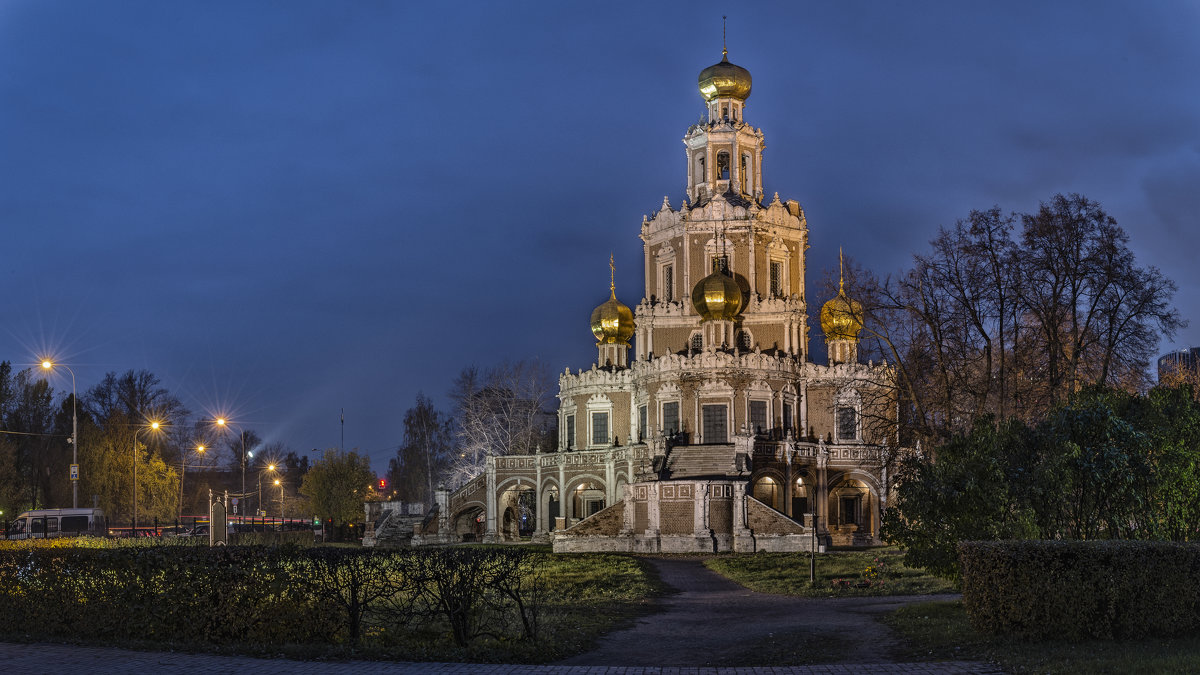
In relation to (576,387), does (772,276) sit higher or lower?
higher

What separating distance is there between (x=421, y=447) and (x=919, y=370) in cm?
7060

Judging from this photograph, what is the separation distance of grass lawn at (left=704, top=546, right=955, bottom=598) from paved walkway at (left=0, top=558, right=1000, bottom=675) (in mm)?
3444

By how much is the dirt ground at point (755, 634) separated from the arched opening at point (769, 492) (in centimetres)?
2920

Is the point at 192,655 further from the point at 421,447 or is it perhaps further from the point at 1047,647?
the point at 421,447

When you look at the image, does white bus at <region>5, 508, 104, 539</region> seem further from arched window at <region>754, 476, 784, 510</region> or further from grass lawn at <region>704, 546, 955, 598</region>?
grass lawn at <region>704, 546, 955, 598</region>

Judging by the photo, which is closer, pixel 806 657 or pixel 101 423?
pixel 806 657

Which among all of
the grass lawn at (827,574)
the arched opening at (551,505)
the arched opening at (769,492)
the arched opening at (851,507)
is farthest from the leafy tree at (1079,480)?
the arched opening at (551,505)

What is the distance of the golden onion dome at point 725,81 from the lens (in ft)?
210

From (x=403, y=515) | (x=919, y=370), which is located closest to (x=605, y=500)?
(x=403, y=515)

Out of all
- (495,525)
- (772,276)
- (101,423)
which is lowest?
(495,525)

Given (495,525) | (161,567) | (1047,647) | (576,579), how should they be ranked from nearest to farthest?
1. (1047,647)
2. (161,567)
3. (576,579)
4. (495,525)

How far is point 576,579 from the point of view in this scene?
94.8 ft

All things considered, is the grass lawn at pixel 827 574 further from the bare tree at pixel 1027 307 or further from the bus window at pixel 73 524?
the bus window at pixel 73 524

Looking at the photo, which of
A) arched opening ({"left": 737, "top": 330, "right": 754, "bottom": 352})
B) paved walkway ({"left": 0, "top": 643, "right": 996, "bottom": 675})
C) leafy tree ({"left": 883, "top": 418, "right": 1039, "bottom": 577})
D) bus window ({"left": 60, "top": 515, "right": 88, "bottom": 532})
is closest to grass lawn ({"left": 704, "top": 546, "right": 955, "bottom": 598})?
leafy tree ({"left": 883, "top": 418, "right": 1039, "bottom": 577})
